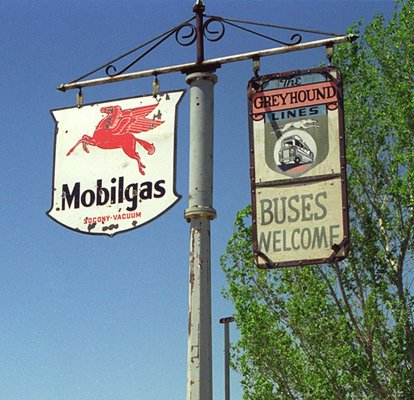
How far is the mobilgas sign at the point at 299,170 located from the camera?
5.00 meters

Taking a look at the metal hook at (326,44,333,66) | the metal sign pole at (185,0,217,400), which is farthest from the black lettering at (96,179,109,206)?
the metal hook at (326,44,333,66)

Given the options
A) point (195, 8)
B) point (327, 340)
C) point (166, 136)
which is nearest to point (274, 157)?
point (166, 136)

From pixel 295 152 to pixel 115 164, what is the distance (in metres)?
1.31

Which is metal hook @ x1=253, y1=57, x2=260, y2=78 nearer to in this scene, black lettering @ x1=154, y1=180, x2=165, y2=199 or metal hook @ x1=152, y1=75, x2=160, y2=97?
metal hook @ x1=152, y1=75, x2=160, y2=97

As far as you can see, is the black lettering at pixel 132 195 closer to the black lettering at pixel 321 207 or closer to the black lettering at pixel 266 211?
the black lettering at pixel 266 211

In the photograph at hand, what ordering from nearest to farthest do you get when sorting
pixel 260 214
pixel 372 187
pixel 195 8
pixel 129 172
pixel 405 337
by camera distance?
pixel 260 214, pixel 129 172, pixel 195 8, pixel 405 337, pixel 372 187

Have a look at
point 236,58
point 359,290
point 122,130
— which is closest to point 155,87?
point 122,130

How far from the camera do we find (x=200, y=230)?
17.5 feet

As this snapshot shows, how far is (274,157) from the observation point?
17.4 ft

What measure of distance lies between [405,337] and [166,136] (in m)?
13.1

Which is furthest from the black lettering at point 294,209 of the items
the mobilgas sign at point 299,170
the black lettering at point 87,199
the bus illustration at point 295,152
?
the black lettering at point 87,199

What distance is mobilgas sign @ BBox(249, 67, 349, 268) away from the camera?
5.00 m

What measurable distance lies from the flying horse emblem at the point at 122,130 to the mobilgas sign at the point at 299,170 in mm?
769

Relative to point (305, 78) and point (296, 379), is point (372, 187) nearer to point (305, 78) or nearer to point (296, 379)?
point (296, 379)
